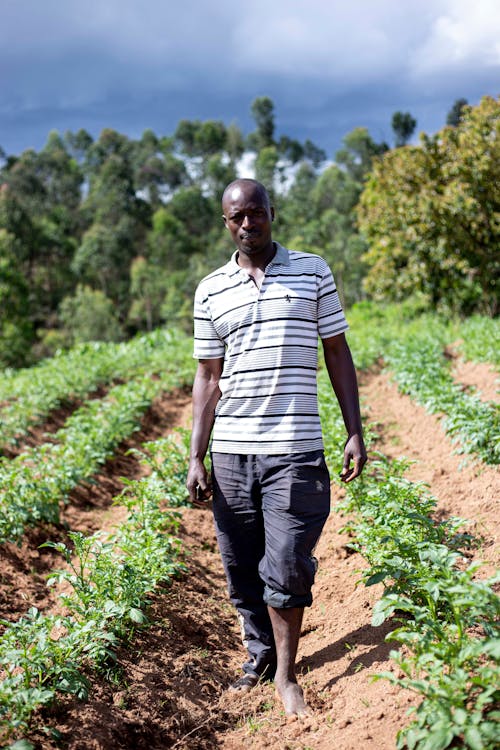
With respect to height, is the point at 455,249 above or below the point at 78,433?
above

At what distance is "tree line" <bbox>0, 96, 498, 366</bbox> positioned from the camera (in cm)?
1659

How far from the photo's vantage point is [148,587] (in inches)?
134

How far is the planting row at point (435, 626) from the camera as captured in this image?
205 cm

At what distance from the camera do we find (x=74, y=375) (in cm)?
1035

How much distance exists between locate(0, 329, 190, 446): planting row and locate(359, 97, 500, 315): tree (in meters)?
6.04

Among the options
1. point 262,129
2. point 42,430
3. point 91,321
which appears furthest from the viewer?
point 262,129

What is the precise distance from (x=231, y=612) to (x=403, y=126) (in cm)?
7388

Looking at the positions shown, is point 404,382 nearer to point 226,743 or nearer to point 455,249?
point 226,743

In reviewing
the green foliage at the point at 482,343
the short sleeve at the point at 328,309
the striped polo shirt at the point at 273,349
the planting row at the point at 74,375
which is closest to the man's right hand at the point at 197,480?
the striped polo shirt at the point at 273,349

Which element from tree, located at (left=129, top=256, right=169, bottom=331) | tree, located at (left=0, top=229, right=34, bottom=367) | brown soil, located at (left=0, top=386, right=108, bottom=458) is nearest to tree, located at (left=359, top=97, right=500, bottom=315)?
brown soil, located at (left=0, top=386, right=108, bottom=458)

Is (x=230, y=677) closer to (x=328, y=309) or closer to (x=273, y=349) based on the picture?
(x=273, y=349)

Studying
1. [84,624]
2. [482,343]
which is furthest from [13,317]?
[84,624]

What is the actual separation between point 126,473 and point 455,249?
11359 millimetres

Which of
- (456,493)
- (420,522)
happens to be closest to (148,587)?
(420,522)
